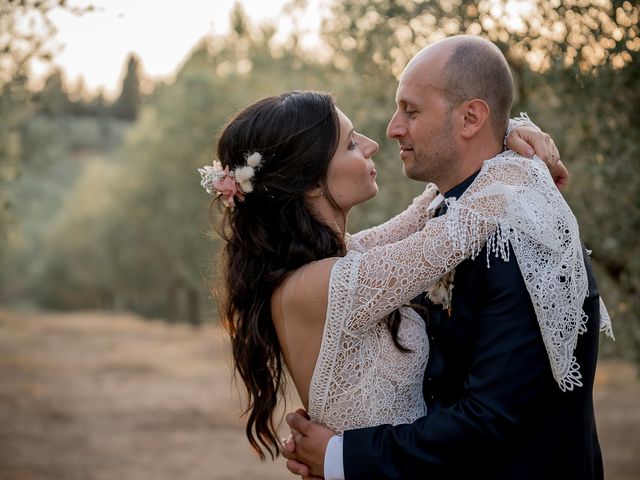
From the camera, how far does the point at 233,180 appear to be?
12.4 ft

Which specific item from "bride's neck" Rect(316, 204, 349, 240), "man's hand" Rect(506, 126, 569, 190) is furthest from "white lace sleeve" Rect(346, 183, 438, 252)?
"man's hand" Rect(506, 126, 569, 190)

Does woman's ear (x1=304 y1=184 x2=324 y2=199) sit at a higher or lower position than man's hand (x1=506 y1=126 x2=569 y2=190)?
lower

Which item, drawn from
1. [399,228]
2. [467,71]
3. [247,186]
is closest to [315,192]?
[247,186]

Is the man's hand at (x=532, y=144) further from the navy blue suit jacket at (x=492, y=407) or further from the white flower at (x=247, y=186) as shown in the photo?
the white flower at (x=247, y=186)

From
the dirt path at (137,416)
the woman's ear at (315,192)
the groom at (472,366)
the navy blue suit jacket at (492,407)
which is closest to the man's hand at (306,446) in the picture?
the groom at (472,366)

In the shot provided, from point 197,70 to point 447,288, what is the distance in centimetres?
3275

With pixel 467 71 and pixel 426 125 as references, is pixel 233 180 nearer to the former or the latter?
pixel 426 125

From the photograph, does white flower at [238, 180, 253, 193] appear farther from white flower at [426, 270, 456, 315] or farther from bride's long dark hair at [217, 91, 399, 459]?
white flower at [426, 270, 456, 315]

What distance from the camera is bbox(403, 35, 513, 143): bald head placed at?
133 inches

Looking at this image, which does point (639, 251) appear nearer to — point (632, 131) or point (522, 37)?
point (632, 131)

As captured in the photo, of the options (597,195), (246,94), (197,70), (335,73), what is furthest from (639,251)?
(197,70)

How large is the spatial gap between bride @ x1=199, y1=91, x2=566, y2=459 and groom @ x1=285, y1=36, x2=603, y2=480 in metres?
0.14

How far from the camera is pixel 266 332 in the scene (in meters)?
3.74

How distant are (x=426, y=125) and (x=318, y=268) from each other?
0.73 meters
